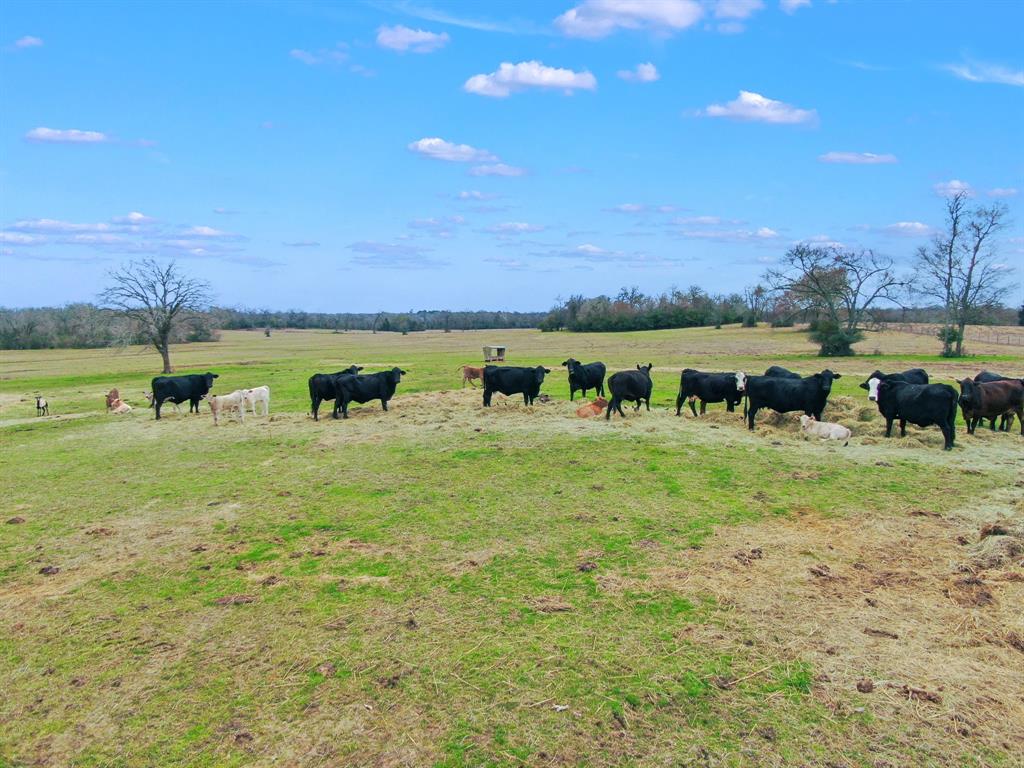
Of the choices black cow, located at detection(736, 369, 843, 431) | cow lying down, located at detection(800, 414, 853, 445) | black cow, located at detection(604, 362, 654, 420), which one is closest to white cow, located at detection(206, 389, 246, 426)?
black cow, located at detection(604, 362, 654, 420)

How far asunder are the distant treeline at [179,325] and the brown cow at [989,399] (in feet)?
130

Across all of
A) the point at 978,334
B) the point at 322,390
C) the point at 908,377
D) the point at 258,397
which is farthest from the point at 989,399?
the point at 978,334

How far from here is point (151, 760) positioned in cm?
418

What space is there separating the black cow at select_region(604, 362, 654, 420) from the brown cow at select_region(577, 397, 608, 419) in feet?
0.64

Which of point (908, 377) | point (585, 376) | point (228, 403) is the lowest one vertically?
point (228, 403)

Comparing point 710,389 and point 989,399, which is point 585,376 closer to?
point 710,389

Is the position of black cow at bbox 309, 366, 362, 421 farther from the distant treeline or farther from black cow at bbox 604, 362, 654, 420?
the distant treeline

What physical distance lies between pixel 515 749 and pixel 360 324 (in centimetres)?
15069

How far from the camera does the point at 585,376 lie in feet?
Answer: 66.6

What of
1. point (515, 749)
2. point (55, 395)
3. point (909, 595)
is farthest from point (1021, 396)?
point (55, 395)

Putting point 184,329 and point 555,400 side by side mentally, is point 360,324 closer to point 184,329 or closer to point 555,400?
point 184,329

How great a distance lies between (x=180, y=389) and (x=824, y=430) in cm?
1758

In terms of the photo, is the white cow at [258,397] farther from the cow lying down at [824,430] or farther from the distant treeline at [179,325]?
the distant treeline at [179,325]

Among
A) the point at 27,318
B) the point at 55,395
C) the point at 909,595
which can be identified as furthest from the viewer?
the point at 27,318
